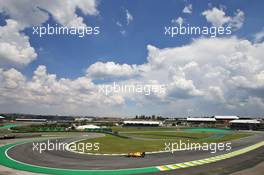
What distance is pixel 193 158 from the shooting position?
38031mm

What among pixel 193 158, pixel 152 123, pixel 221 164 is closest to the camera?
pixel 221 164

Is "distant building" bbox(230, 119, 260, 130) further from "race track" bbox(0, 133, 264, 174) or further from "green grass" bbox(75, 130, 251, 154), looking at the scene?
"race track" bbox(0, 133, 264, 174)

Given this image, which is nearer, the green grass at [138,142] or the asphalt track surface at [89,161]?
the asphalt track surface at [89,161]

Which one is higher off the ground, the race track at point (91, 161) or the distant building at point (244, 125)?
the race track at point (91, 161)

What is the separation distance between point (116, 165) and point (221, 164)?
45.1 ft

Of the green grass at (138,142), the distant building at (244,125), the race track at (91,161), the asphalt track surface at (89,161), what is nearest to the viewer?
the race track at (91,161)

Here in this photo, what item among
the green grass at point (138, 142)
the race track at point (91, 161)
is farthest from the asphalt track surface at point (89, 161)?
the green grass at point (138, 142)

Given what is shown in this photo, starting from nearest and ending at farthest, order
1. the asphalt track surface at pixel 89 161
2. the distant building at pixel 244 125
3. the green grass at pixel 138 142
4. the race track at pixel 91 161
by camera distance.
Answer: the race track at pixel 91 161 → the asphalt track surface at pixel 89 161 → the green grass at pixel 138 142 → the distant building at pixel 244 125

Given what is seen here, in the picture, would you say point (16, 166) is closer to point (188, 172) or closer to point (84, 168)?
point (84, 168)

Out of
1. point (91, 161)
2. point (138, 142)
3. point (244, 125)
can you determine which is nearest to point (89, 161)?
point (91, 161)

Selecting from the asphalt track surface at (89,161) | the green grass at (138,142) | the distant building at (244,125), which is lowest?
→ the distant building at (244,125)

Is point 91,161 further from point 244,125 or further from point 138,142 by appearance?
point 244,125

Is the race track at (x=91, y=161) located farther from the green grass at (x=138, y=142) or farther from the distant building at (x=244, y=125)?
the distant building at (x=244, y=125)

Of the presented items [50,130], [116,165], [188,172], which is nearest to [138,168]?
[116,165]
